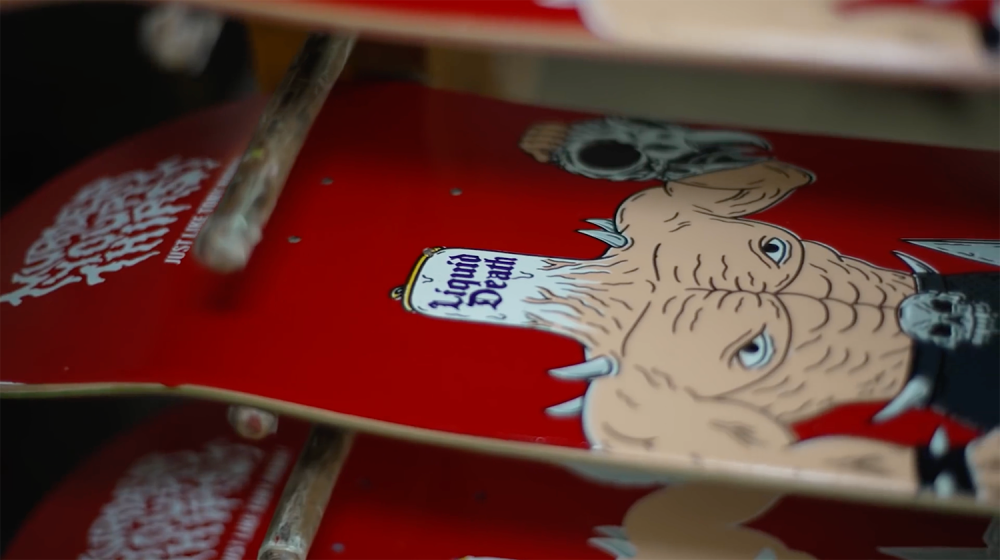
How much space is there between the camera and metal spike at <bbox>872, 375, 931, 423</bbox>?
52cm

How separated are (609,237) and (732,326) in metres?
0.12

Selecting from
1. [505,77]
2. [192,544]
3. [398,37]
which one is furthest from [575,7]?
[505,77]

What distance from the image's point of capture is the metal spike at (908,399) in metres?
0.52

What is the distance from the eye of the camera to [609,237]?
654 millimetres

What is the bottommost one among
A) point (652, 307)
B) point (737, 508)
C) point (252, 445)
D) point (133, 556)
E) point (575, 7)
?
point (133, 556)

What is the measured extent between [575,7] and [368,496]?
0.52 m

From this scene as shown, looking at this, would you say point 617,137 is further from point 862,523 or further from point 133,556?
point 133,556

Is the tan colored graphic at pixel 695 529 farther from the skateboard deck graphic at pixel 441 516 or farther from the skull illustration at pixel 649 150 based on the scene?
the skull illustration at pixel 649 150

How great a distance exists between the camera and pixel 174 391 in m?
0.57

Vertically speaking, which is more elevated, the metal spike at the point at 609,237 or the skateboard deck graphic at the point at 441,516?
the metal spike at the point at 609,237

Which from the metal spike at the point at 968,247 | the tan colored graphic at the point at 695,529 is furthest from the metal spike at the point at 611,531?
the metal spike at the point at 968,247

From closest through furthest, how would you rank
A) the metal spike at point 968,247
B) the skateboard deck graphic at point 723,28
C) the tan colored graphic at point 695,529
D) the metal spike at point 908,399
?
the skateboard deck graphic at point 723,28 < the metal spike at point 908,399 < the metal spike at point 968,247 < the tan colored graphic at point 695,529

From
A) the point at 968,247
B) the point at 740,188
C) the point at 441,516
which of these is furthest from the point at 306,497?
the point at 968,247

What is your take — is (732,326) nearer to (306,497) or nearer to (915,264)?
(915,264)
